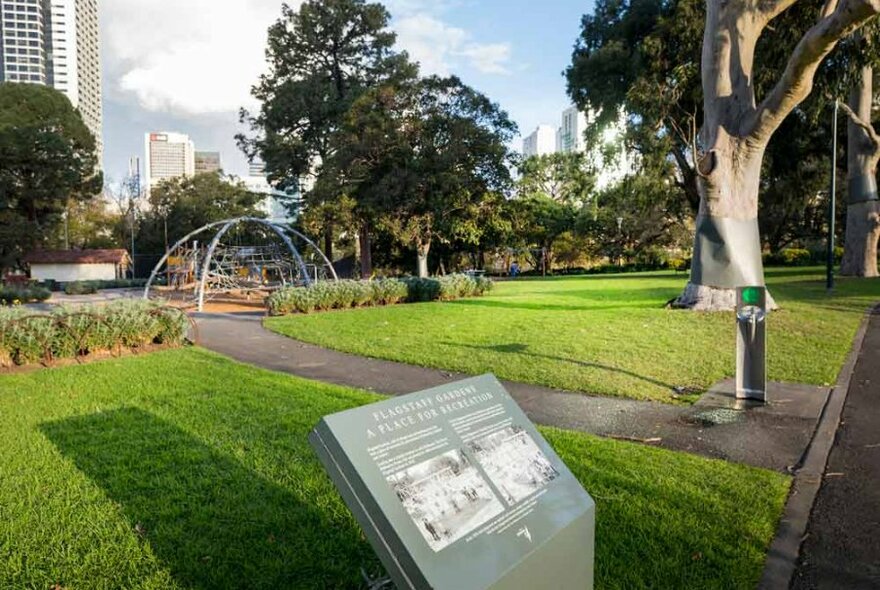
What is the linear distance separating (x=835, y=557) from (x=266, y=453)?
12.8 ft

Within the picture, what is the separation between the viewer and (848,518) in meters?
3.68

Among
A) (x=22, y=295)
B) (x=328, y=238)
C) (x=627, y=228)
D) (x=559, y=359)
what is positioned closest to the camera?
(x=559, y=359)

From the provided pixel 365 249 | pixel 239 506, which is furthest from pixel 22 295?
pixel 239 506

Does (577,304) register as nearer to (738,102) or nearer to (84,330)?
(738,102)

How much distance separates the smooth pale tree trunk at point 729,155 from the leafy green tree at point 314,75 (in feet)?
80.5

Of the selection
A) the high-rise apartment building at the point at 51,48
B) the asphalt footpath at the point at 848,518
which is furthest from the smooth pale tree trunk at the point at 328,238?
the high-rise apartment building at the point at 51,48

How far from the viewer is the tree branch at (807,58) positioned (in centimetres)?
996

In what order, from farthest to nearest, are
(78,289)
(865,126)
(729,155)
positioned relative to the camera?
(78,289) → (865,126) → (729,155)

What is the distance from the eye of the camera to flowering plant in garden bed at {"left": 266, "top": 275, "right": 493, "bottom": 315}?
683 inches

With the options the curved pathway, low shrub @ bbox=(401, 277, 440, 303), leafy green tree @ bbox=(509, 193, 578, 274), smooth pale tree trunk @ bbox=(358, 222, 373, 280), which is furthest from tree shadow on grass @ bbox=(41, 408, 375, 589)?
leafy green tree @ bbox=(509, 193, 578, 274)

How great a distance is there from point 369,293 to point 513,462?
1690 cm

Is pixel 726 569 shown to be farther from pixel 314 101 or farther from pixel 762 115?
pixel 314 101

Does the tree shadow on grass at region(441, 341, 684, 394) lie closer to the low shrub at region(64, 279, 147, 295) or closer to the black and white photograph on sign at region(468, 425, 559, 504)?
Result: the black and white photograph on sign at region(468, 425, 559, 504)

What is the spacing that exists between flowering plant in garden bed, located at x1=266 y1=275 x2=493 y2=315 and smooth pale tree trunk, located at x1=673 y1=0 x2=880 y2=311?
940cm
